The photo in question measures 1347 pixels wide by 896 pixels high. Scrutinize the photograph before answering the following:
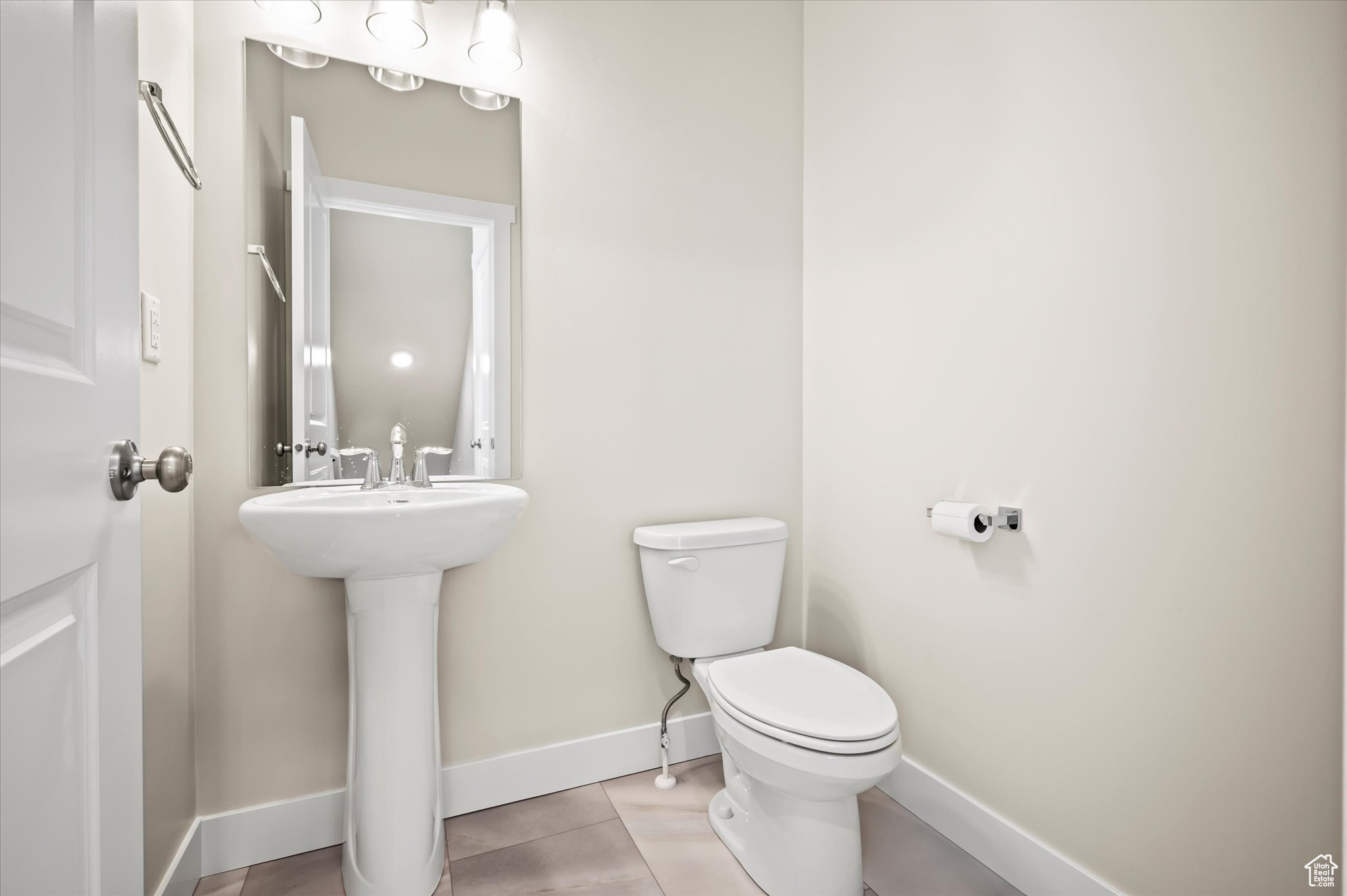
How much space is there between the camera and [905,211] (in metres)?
1.68

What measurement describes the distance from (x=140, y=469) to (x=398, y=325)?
1019 mm

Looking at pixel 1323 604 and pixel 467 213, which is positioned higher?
pixel 467 213

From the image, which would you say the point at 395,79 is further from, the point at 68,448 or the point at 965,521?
the point at 965,521

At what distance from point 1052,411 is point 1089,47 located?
0.71 m

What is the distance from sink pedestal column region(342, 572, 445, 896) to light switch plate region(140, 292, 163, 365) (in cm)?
54

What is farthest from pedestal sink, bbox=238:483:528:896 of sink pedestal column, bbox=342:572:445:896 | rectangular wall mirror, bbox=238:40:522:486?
rectangular wall mirror, bbox=238:40:522:486

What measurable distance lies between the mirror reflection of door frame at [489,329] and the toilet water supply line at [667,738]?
75 centimetres

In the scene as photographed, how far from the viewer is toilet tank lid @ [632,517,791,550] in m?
1.66

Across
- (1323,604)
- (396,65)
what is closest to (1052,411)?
(1323,604)

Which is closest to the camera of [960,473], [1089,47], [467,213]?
[1089,47]

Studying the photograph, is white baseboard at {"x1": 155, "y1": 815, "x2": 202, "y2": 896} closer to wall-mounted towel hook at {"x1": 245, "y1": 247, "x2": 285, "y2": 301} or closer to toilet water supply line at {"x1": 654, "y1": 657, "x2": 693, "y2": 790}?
toilet water supply line at {"x1": 654, "y1": 657, "x2": 693, "y2": 790}

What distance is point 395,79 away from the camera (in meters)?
1.56

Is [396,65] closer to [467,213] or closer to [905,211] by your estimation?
[467,213]

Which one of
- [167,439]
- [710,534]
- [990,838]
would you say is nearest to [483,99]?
[167,439]
